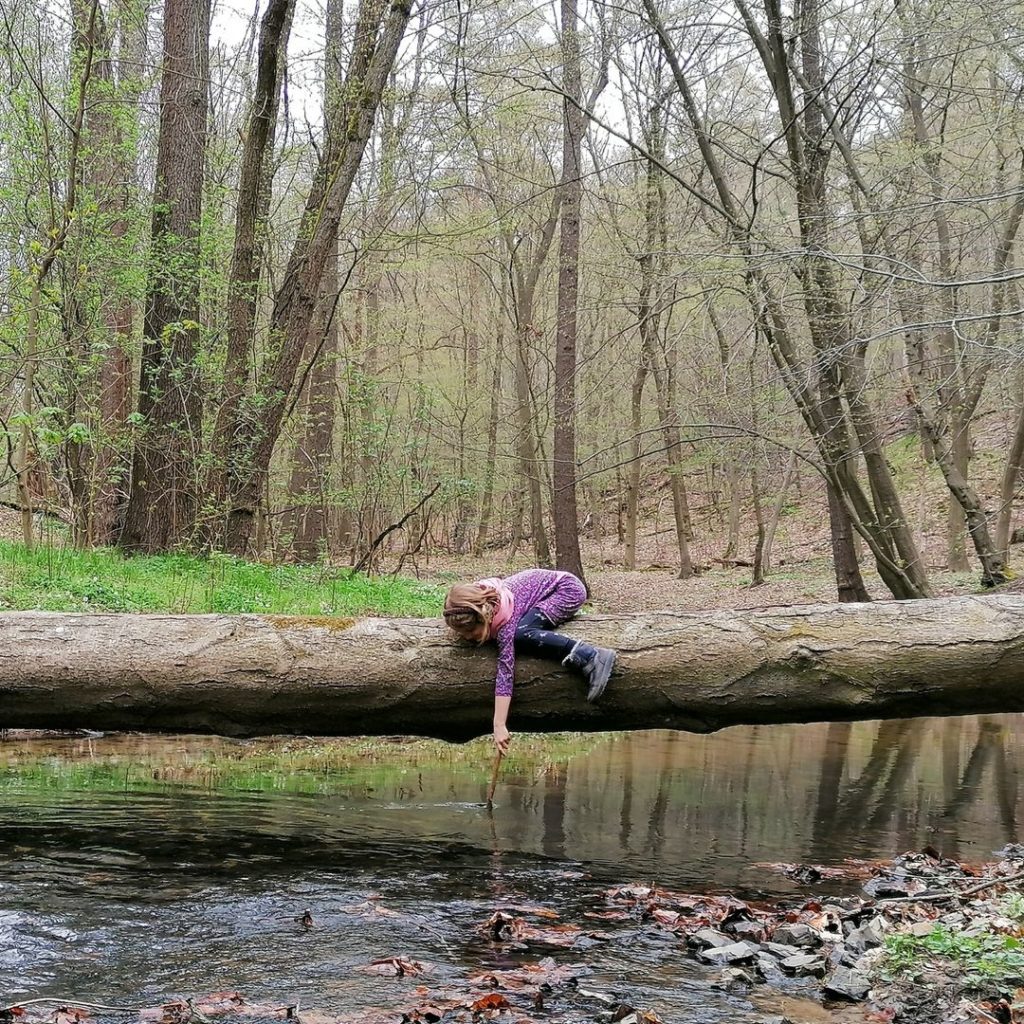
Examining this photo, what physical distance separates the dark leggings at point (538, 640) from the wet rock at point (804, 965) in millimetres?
2335

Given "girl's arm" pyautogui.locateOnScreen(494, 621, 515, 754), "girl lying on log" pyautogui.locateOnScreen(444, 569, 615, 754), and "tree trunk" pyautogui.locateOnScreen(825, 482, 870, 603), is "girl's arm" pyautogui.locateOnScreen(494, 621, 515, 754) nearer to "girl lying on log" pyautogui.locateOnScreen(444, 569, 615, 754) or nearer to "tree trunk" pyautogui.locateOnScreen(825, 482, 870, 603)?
"girl lying on log" pyautogui.locateOnScreen(444, 569, 615, 754)

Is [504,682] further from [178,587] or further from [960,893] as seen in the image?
[178,587]

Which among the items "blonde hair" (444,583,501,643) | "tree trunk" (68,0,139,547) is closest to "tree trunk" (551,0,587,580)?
"tree trunk" (68,0,139,547)

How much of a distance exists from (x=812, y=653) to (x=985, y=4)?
838cm

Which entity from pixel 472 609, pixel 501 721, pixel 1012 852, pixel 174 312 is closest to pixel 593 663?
pixel 501 721

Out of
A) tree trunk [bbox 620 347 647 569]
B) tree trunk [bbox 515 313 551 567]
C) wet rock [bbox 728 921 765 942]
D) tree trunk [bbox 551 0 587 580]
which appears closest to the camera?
wet rock [bbox 728 921 765 942]

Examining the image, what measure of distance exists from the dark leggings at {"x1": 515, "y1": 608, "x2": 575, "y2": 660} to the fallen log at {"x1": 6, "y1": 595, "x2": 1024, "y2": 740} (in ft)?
0.35

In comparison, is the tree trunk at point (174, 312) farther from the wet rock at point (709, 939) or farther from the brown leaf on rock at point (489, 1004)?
the brown leaf on rock at point (489, 1004)

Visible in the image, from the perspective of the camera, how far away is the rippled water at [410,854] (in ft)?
13.1

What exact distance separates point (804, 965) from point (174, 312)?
12334 mm

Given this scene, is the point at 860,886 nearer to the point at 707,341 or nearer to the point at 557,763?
the point at 557,763

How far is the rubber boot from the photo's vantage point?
5957 millimetres

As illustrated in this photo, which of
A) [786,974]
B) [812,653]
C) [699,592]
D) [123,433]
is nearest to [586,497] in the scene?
[699,592]

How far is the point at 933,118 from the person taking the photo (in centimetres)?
1520
